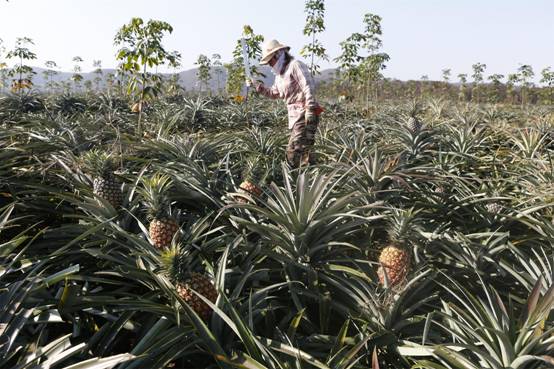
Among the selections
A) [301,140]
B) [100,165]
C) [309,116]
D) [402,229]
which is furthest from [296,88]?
[402,229]

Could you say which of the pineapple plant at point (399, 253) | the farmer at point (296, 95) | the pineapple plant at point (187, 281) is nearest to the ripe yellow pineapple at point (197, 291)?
the pineapple plant at point (187, 281)

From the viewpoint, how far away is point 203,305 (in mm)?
1597

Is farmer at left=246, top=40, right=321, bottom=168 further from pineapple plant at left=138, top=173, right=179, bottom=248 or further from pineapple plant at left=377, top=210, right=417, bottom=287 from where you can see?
pineapple plant at left=138, top=173, right=179, bottom=248

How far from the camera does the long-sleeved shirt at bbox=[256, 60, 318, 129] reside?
388 centimetres

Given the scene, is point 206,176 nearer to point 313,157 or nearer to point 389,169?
point 389,169

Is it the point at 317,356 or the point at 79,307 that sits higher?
the point at 79,307

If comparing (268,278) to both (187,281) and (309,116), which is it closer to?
(187,281)

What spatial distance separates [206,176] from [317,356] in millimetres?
1638

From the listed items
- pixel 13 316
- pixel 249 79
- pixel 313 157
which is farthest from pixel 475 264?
pixel 249 79

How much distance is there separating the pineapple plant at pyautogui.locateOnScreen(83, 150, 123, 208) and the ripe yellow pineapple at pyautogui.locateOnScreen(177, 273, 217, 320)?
1.10m

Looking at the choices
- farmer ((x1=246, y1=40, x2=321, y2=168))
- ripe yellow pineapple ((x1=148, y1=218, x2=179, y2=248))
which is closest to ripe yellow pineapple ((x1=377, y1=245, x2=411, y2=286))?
ripe yellow pineapple ((x1=148, y1=218, x2=179, y2=248))

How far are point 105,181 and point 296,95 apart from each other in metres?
2.36

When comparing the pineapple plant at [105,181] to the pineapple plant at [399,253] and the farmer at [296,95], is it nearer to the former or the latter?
the pineapple plant at [399,253]

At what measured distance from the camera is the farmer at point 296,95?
3893mm
